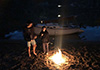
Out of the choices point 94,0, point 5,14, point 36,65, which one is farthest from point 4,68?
point 94,0

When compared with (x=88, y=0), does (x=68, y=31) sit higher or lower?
lower

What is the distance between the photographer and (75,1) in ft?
238

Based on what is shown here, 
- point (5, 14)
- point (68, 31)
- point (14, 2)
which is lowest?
point (68, 31)

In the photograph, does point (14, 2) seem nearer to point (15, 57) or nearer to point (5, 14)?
point (5, 14)

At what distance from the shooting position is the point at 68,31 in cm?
1688

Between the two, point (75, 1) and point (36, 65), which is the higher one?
point (75, 1)

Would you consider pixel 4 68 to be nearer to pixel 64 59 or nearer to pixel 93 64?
pixel 64 59

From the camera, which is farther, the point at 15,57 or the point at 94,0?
the point at 94,0

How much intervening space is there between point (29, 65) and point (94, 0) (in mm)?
66812

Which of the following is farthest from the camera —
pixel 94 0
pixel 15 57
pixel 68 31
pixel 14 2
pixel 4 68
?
pixel 94 0

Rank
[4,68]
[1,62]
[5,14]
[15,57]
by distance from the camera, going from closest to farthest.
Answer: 1. [4,68]
2. [1,62]
3. [15,57]
4. [5,14]

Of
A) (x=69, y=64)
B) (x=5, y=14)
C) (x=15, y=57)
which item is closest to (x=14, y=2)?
(x=5, y=14)

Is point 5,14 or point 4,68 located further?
point 5,14

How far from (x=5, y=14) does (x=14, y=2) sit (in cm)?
701
